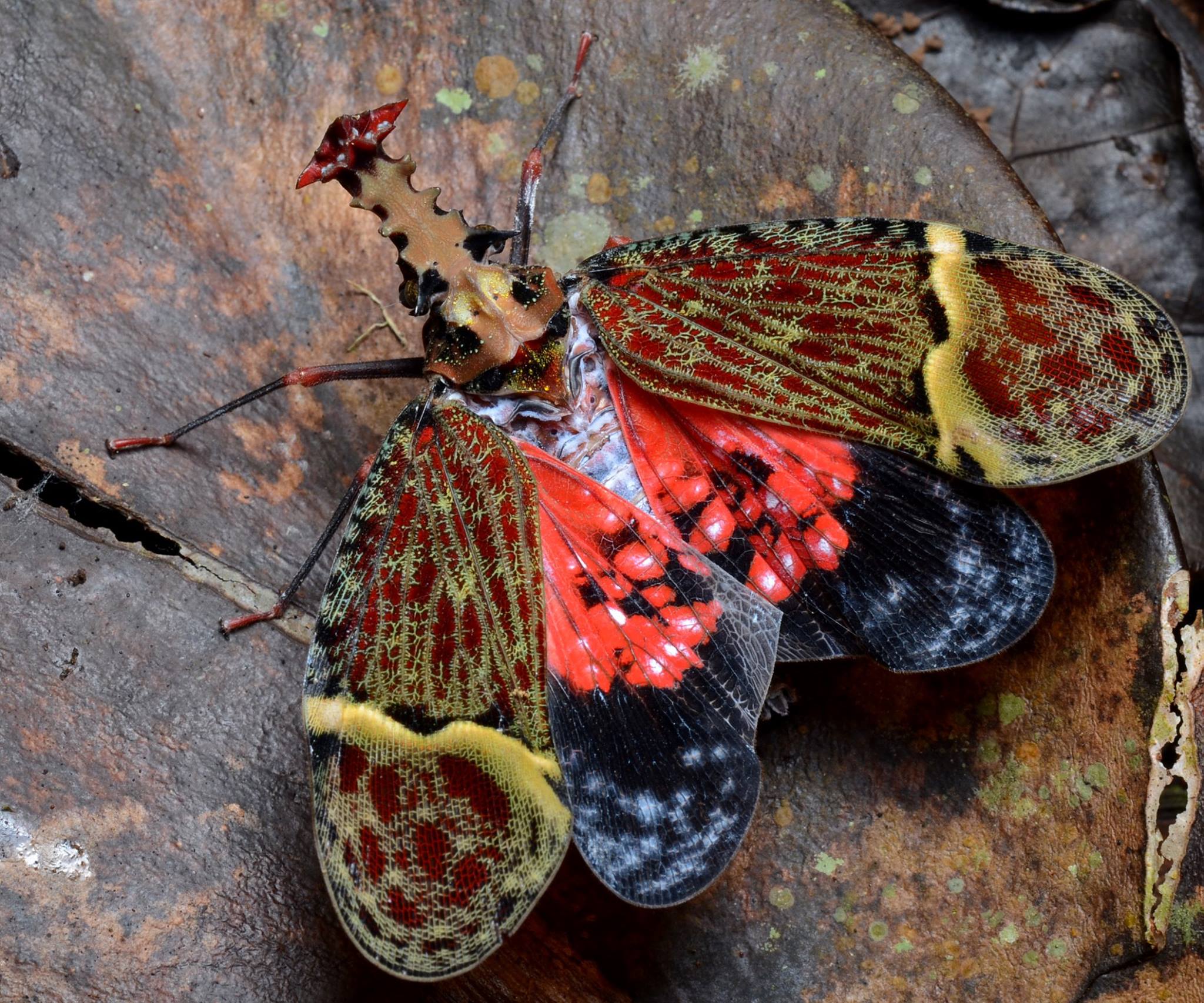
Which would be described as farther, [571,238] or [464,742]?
[571,238]

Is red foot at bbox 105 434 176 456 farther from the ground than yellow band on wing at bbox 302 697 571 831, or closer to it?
farther from the ground

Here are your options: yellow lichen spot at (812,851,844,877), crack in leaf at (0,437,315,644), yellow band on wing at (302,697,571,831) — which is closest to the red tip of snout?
crack in leaf at (0,437,315,644)

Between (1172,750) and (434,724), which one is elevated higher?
(434,724)

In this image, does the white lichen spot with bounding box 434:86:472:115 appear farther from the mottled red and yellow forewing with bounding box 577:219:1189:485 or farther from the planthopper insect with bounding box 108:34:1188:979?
the mottled red and yellow forewing with bounding box 577:219:1189:485

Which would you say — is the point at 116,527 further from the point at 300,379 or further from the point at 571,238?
the point at 571,238

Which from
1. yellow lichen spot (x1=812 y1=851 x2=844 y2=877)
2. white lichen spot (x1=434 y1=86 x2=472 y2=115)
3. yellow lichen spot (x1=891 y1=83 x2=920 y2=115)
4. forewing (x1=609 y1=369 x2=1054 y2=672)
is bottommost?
yellow lichen spot (x1=812 y1=851 x2=844 y2=877)

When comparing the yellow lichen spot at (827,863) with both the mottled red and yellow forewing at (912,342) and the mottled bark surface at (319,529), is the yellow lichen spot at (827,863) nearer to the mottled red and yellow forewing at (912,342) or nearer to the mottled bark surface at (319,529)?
the mottled bark surface at (319,529)

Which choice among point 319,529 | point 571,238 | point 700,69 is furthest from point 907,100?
point 319,529
